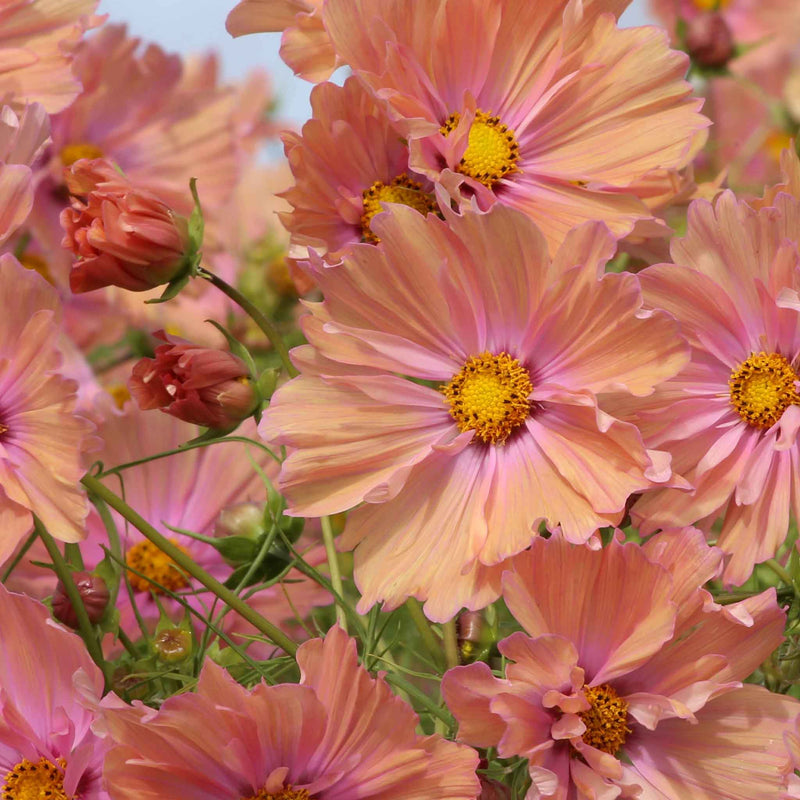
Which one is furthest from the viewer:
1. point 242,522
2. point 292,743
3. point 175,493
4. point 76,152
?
point 76,152

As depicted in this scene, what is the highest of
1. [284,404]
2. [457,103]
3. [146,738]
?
[457,103]

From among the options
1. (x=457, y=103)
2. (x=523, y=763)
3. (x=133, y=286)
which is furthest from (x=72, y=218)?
(x=523, y=763)

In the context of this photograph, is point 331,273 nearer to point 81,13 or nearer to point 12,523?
point 12,523

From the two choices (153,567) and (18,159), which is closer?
(18,159)

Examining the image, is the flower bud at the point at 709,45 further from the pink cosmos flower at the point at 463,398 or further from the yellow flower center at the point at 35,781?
the yellow flower center at the point at 35,781

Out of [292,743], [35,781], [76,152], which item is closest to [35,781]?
[35,781]

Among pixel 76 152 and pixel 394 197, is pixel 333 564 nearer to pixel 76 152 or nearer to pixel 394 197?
pixel 394 197

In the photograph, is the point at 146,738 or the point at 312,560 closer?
the point at 146,738

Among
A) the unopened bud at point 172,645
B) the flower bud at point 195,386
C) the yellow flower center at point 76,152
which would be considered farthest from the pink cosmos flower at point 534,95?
the yellow flower center at point 76,152
